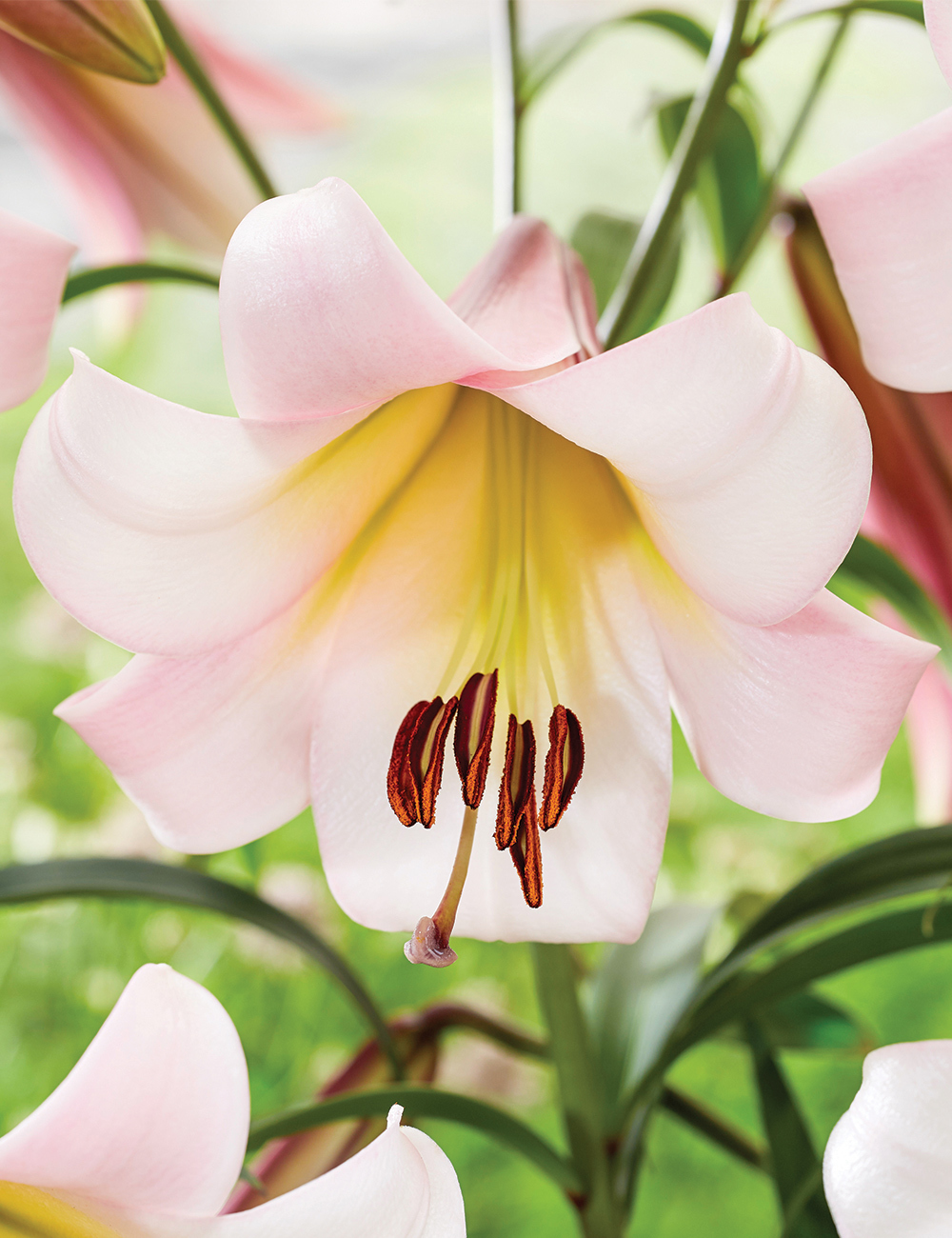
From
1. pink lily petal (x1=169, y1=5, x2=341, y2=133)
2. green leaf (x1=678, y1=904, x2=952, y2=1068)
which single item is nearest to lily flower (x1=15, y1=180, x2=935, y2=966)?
green leaf (x1=678, y1=904, x2=952, y2=1068)

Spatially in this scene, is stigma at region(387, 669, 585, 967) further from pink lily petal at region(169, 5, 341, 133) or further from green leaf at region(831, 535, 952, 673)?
pink lily petal at region(169, 5, 341, 133)

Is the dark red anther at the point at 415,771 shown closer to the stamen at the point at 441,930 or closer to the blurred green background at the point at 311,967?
the stamen at the point at 441,930

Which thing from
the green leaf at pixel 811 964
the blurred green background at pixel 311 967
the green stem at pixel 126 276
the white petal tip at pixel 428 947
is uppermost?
the green stem at pixel 126 276

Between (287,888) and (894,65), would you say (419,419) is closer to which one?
(287,888)

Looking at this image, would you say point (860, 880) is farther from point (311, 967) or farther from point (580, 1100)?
point (311, 967)

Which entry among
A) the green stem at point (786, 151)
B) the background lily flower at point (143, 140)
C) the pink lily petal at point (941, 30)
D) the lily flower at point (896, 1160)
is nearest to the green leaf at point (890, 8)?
the green stem at point (786, 151)

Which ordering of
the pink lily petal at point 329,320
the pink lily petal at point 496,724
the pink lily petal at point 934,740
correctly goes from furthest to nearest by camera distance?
the pink lily petal at point 934,740, the pink lily petal at point 496,724, the pink lily petal at point 329,320
